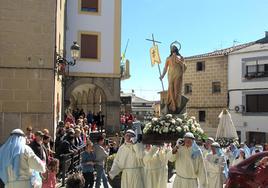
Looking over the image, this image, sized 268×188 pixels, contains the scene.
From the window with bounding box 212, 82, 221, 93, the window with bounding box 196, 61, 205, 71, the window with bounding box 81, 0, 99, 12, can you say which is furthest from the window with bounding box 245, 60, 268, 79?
the window with bounding box 81, 0, 99, 12

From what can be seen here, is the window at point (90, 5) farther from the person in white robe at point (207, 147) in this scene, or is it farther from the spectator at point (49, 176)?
the spectator at point (49, 176)

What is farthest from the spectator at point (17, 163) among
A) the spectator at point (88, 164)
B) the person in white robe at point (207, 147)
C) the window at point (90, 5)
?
the window at point (90, 5)

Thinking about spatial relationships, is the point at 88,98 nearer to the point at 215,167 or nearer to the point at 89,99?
the point at 89,99

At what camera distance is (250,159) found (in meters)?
10.3

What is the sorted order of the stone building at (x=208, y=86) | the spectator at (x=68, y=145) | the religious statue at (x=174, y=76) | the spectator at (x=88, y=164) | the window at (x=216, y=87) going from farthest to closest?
1. the window at (x=216, y=87)
2. the stone building at (x=208, y=86)
3. the religious statue at (x=174, y=76)
4. the spectator at (x=68, y=145)
5. the spectator at (x=88, y=164)

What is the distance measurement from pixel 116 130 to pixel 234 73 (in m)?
15.7

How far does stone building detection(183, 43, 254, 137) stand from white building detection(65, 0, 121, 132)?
15300 mm

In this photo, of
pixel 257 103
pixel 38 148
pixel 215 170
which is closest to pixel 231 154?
pixel 215 170

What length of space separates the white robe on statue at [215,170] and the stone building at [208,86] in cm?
2761

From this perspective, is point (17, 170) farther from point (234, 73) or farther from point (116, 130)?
point (234, 73)

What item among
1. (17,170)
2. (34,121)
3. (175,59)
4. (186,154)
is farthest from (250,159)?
(34,121)

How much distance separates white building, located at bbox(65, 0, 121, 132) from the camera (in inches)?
1003

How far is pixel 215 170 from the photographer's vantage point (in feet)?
36.9

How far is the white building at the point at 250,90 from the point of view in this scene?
35.9 meters
